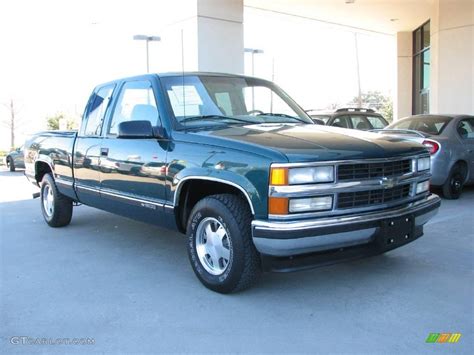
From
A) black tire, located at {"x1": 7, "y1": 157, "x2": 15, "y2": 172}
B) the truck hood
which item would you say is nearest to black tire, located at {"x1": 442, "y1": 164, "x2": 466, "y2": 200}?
the truck hood

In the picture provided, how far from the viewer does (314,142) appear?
378cm

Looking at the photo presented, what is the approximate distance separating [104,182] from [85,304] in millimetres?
1684

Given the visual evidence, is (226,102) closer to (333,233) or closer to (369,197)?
(369,197)

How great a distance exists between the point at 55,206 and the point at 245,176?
154 inches

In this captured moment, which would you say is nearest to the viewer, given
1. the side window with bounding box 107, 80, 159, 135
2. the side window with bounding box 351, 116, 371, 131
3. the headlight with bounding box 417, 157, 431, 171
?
the headlight with bounding box 417, 157, 431, 171

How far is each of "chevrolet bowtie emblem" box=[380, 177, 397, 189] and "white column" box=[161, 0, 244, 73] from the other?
29.4 feet

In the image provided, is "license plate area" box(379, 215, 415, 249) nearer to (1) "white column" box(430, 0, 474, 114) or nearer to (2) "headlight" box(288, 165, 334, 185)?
Result: (2) "headlight" box(288, 165, 334, 185)

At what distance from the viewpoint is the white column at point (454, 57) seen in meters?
13.8

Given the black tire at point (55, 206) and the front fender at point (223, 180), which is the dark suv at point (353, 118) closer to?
the black tire at point (55, 206)

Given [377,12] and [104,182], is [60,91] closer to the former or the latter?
[377,12]

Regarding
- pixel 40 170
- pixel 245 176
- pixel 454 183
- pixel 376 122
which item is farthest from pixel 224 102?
pixel 376 122

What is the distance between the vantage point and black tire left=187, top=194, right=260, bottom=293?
3.72 m

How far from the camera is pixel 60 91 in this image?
58.4 meters

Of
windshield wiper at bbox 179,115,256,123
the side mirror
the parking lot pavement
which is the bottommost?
the parking lot pavement
